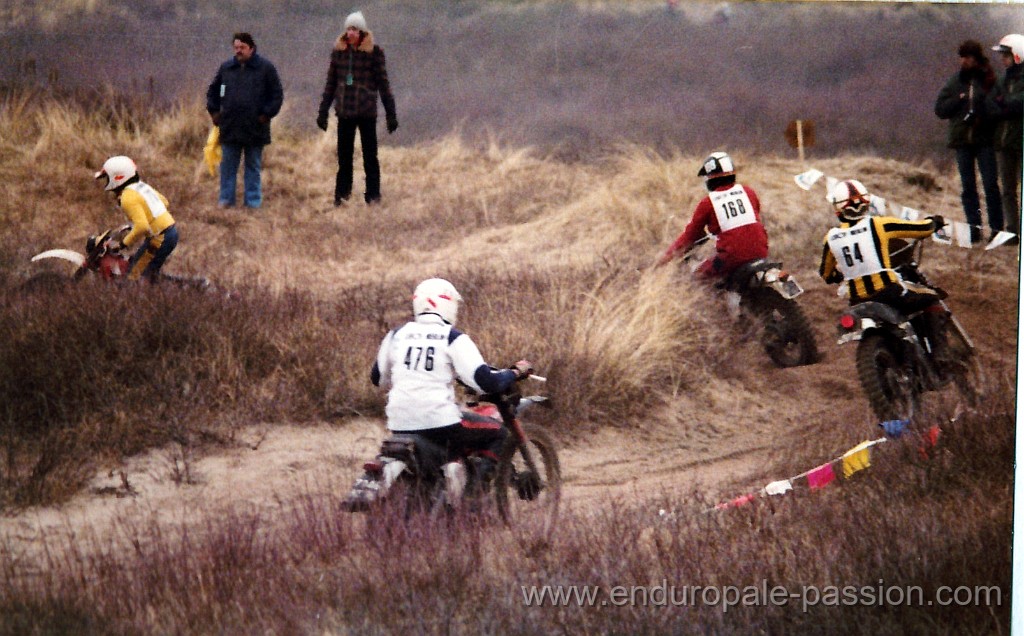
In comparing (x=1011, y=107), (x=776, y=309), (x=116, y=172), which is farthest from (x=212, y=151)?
(x=1011, y=107)

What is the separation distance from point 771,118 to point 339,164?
2779 mm

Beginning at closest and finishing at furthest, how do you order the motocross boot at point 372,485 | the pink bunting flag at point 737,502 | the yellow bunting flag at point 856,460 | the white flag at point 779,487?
the motocross boot at point 372,485
the pink bunting flag at point 737,502
the white flag at point 779,487
the yellow bunting flag at point 856,460

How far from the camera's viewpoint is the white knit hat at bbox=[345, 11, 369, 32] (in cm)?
900

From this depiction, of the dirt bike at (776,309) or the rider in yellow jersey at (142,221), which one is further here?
the dirt bike at (776,309)

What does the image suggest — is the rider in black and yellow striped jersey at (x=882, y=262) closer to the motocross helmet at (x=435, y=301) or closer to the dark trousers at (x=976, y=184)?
the dark trousers at (x=976, y=184)

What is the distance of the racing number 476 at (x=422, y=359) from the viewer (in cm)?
786

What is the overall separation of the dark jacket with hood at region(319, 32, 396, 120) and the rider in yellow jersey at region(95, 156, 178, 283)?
1.17 m

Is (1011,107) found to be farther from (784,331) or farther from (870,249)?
(784,331)

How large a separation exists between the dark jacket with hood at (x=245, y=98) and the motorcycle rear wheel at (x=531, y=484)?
2698 mm

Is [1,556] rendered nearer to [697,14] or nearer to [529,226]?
[529,226]

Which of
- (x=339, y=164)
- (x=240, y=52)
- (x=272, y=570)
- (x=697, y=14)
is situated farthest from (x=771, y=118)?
(x=272, y=570)

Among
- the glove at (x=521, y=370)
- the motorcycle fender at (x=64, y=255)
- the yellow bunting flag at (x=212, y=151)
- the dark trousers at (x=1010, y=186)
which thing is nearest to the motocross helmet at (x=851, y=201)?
the dark trousers at (x=1010, y=186)

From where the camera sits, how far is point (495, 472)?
7.98m

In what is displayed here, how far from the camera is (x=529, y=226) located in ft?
31.8
